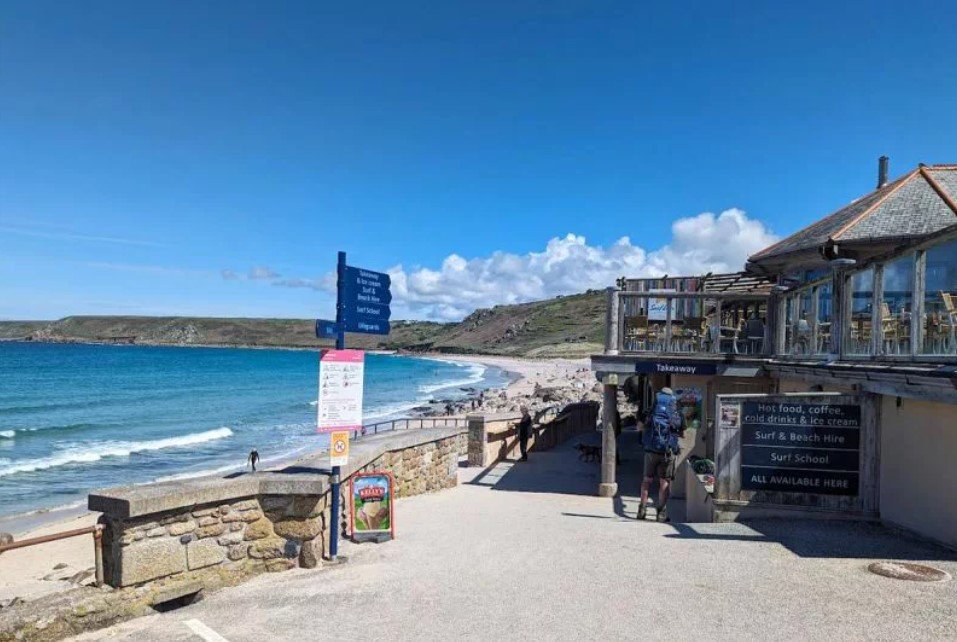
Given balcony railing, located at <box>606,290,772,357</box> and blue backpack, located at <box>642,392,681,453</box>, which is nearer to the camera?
blue backpack, located at <box>642,392,681,453</box>

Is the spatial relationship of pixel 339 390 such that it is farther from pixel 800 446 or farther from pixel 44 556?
pixel 44 556

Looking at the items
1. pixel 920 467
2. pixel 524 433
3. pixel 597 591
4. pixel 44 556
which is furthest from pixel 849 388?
pixel 44 556

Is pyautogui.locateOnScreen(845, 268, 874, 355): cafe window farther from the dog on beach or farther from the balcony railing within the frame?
the dog on beach

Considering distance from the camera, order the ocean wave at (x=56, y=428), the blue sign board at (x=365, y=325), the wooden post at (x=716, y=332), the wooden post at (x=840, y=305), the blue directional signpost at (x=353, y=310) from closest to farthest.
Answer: the blue directional signpost at (x=353, y=310) → the blue sign board at (x=365, y=325) → the wooden post at (x=840, y=305) → the wooden post at (x=716, y=332) → the ocean wave at (x=56, y=428)

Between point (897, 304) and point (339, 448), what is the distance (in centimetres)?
588

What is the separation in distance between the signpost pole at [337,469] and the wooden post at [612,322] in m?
5.97

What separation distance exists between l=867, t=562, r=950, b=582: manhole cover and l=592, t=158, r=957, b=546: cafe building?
0.79 m

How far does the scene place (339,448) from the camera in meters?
6.80

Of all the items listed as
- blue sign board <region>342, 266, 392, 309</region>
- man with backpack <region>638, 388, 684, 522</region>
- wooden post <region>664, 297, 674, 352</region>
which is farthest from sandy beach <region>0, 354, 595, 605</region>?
wooden post <region>664, 297, 674, 352</region>

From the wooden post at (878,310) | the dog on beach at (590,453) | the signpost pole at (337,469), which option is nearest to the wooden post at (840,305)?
the wooden post at (878,310)

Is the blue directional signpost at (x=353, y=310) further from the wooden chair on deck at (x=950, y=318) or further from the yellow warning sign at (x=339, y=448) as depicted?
the wooden chair on deck at (x=950, y=318)

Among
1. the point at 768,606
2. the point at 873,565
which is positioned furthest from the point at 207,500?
the point at 873,565

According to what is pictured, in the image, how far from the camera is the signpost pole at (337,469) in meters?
6.76

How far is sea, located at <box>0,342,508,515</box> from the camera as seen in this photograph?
22.2 meters
